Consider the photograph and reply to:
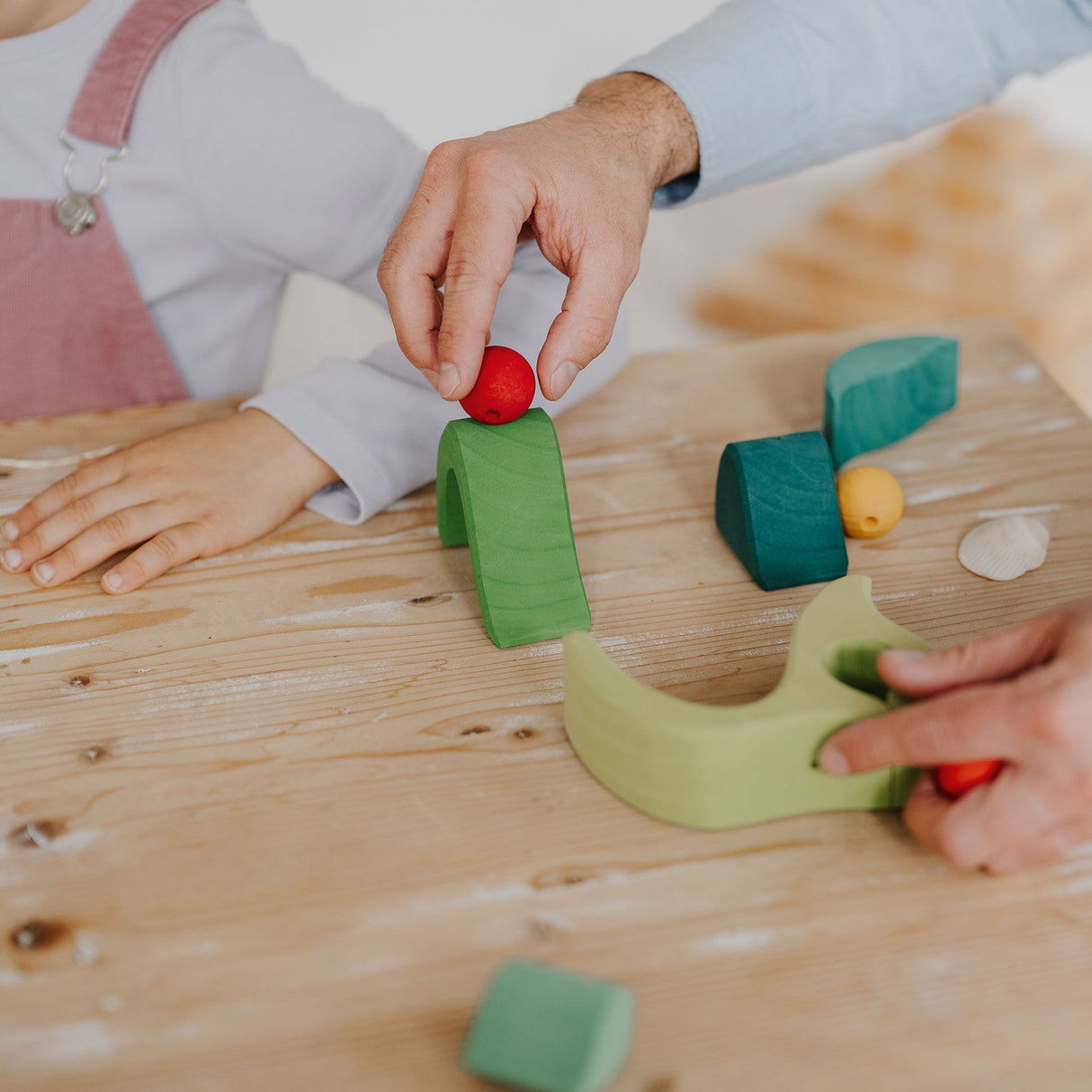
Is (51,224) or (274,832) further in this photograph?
(51,224)

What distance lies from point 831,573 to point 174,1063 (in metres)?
0.50

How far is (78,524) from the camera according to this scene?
2.56 feet

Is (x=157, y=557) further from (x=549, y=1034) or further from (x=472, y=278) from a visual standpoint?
(x=549, y=1034)

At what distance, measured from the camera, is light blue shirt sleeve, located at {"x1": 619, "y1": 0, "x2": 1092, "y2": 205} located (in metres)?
0.89

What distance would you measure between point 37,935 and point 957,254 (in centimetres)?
216

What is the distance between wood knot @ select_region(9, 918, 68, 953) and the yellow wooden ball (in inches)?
21.6

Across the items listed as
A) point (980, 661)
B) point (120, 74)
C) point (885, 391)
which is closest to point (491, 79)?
point (120, 74)

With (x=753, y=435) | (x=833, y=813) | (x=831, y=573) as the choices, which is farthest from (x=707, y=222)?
(x=833, y=813)

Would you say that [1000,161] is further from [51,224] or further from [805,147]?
[51,224]

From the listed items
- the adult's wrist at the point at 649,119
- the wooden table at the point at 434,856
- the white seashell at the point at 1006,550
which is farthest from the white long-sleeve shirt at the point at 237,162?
the white seashell at the point at 1006,550

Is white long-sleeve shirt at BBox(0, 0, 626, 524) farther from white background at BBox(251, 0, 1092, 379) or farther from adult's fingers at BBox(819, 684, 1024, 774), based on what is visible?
white background at BBox(251, 0, 1092, 379)

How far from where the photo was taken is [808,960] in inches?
19.3

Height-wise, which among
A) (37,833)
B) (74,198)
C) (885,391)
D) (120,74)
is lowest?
(37,833)

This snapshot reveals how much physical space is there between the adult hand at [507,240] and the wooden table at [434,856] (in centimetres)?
16
